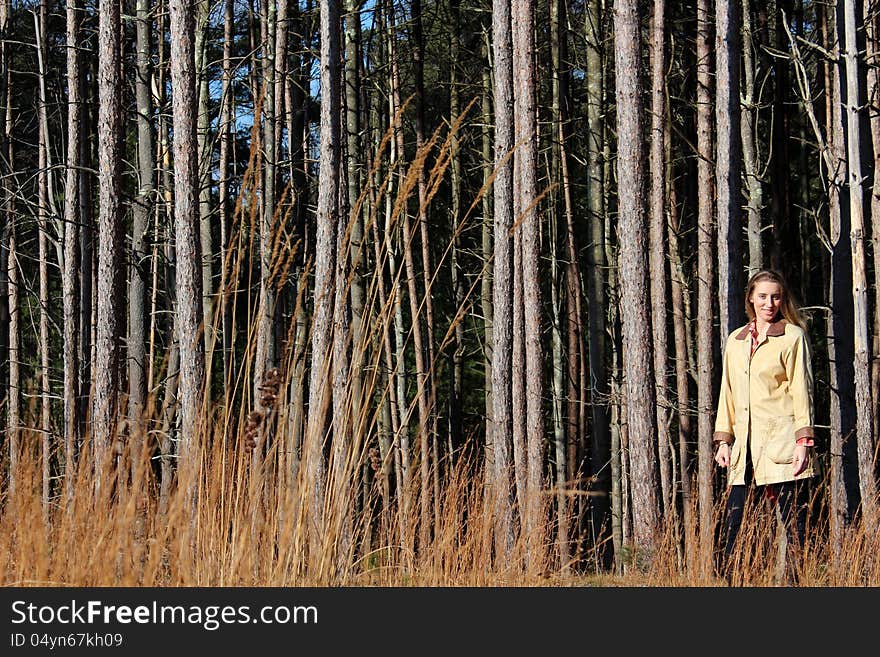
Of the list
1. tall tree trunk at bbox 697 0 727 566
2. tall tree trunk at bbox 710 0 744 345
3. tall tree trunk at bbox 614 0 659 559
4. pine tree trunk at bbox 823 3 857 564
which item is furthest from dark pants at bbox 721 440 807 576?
tall tree trunk at bbox 697 0 727 566

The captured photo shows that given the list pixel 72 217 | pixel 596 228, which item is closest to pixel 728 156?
pixel 596 228

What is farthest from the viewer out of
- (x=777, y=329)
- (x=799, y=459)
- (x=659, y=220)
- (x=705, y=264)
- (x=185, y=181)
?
(x=659, y=220)

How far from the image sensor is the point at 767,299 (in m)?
4.46

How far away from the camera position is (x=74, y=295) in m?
10.7

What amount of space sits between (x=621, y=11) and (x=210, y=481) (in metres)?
5.55

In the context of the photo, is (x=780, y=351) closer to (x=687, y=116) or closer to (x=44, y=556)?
(x=44, y=556)

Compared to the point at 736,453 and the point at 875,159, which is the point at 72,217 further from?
the point at 875,159

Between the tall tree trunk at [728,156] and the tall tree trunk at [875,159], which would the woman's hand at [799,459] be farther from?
the tall tree trunk at [875,159]

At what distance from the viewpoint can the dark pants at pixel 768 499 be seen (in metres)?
4.34

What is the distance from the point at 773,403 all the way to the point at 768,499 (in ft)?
1.51

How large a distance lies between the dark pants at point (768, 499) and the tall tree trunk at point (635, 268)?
2.59 meters

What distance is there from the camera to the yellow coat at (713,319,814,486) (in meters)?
4.34

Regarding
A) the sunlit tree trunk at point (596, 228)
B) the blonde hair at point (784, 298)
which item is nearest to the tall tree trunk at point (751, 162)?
the sunlit tree trunk at point (596, 228)

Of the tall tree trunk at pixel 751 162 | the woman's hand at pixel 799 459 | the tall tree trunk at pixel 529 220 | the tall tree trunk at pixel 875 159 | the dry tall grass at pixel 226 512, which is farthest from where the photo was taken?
the tall tree trunk at pixel 529 220
